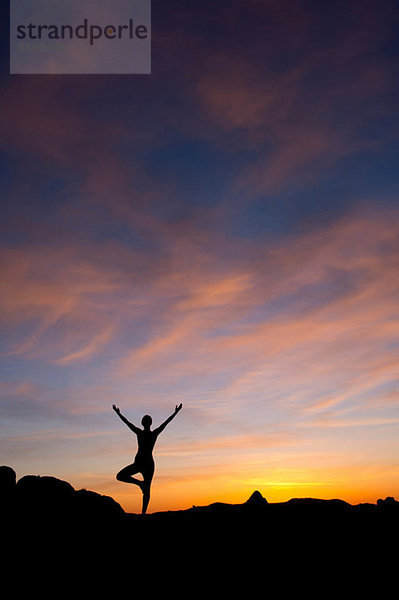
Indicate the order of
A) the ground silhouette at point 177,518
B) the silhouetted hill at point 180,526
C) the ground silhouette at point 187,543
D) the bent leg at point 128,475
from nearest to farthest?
the ground silhouette at point 187,543, the silhouetted hill at point 180,526, the ground silhouette at point 177,518, the bent leg at point 128,475

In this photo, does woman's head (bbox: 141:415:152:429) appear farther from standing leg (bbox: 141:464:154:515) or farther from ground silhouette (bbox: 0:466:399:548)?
ground silhouette (bbox: 0:466:399:548)

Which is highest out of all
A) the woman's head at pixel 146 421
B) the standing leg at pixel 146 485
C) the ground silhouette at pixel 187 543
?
the woman's head at pixel 146 421

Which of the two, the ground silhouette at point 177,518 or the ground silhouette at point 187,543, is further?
the ground silhouette at point 177,518

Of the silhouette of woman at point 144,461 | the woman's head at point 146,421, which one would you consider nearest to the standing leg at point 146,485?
the silhouette of woman at point 144,461

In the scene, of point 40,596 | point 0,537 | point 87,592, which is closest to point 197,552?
point 87,592

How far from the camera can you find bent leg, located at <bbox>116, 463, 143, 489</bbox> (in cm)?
1641

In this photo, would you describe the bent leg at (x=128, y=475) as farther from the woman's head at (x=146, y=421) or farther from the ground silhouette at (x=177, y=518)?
the woman's head at (x=146, y=421)

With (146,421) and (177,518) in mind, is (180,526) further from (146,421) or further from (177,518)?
(146,421)

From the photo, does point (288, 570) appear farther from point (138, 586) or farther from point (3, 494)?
point (3, 494)

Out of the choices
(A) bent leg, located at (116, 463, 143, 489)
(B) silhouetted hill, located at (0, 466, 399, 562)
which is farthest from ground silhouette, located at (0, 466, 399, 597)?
(A) bent leg, located at (116, 463, 143, 489)

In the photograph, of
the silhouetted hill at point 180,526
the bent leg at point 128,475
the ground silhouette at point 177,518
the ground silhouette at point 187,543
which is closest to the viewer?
the ground silhouette at point 187,543

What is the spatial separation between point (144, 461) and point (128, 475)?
64cm

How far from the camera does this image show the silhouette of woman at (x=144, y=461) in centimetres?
1645

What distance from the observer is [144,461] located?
16.6m
